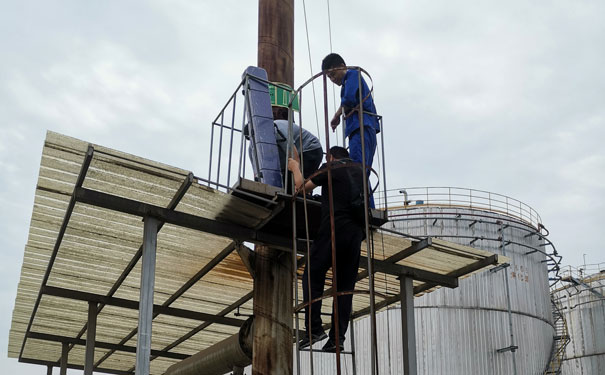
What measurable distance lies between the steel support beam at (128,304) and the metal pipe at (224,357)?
98 centimetres

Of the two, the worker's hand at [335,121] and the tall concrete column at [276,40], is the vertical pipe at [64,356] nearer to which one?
the tall concrete column at [276,40]

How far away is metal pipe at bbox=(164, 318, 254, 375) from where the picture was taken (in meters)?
12.1

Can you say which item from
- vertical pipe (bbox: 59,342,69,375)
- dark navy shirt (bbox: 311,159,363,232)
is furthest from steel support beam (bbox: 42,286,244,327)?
dark navy shirt (bbox: 311,159,363,232)

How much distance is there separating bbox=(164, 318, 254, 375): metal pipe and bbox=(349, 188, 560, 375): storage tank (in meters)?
16.0

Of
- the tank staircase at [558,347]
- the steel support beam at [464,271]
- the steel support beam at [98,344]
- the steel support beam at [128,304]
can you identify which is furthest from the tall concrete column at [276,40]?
the tank staircase at [558,347]

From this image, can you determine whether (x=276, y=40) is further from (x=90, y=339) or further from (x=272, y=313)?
(x=90, y=339)

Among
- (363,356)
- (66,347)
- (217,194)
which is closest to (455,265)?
(217,194)

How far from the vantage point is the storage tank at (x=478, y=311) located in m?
30.6

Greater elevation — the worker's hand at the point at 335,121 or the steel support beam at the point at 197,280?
the worker's hand at the point at 335,121

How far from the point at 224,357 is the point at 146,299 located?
3.86 metres

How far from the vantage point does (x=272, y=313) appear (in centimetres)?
1115

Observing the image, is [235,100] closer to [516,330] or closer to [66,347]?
[66,347]

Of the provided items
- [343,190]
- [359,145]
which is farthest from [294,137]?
[343,190]

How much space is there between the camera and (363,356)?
30547mm
